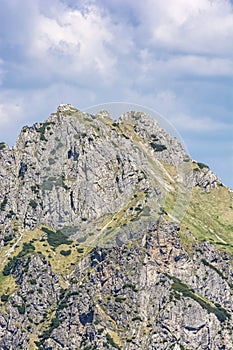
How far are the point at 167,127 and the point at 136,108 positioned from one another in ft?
21.5

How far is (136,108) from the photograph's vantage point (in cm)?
14650

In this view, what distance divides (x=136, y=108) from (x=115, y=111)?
417 centimetres

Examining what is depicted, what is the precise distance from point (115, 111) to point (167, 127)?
9726 mm

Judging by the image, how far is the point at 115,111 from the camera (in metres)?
148

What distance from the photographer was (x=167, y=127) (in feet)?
484
